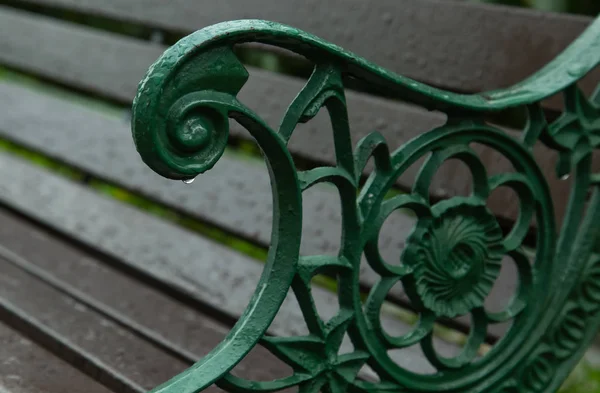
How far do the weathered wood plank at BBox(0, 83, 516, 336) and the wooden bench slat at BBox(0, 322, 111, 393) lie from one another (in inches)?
26.0

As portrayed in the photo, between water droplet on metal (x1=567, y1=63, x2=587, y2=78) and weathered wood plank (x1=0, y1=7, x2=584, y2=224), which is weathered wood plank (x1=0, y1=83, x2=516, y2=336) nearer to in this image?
weathered wood plank (x1=0, y1=7, x2=584, y2=224)

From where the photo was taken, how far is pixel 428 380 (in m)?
1.38

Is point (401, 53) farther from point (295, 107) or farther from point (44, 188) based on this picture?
point (44, 188)

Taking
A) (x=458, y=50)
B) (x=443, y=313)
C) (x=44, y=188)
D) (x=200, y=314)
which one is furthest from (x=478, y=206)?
(x=44, y=188)

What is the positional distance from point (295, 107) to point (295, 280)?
0.77 feet

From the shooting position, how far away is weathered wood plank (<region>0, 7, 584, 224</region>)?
1.77 meters

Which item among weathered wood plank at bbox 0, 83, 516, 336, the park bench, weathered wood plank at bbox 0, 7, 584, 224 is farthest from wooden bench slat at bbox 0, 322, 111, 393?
weathered wood plank at bbox 0, 7, 584, 224

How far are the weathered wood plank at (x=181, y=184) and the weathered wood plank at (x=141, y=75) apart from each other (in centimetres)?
8

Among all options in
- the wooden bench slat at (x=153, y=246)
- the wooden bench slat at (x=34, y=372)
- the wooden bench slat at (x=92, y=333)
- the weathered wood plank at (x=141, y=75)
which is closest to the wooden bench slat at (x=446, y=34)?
the weathered wood plank at (x=141, y=75)

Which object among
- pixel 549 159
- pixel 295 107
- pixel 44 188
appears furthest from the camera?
pixel 44 188

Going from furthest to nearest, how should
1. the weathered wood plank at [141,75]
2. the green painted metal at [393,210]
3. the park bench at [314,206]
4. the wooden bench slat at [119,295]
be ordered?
the weathered wood plank at [141,75]
the wooden bench slat at [119,295]
the park bench at [314,206]
the green painted metal at [393,210]

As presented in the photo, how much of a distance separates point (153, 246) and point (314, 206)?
427 mm

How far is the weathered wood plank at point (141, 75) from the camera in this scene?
177 centimetres

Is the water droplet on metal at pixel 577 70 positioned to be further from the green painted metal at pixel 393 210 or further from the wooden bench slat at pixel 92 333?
the wooden bench slat at pixel 92 333
